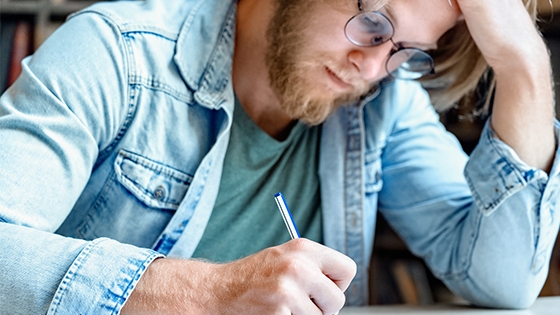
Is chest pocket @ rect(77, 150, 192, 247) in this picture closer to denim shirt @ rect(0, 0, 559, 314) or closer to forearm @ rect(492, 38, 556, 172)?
denim shirt @ rect(0, 0, 559, 314)

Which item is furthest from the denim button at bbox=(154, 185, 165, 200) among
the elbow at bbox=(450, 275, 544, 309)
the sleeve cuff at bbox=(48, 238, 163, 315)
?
the elbow at bbox=(450, 275, 544, 309)

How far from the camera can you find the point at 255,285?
0.70m

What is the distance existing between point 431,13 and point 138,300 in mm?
695

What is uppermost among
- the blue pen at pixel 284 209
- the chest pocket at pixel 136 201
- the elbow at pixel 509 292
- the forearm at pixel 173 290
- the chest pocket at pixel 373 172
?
the blue pen at pixel 284 209

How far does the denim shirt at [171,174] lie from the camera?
0.76 metres

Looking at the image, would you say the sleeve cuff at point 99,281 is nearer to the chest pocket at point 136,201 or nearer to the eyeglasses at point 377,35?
the chest pocket at point 136,201

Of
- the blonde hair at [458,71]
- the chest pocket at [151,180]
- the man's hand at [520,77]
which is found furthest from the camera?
the blonde hair at [458,71]

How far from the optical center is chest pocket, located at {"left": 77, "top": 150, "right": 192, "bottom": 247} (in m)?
1.00

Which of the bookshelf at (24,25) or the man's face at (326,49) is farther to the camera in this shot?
the bookshelf at (24,25)

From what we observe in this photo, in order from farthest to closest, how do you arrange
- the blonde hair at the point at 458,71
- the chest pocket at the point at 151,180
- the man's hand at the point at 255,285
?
the blonde hair at the point at 458,71 → the chest pocket at the point at 151,180 → the man's hand at the point at 255,285

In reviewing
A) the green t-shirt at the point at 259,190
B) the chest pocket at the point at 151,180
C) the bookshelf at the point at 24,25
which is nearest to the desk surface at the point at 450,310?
the green t-shirt at the point at 259,190

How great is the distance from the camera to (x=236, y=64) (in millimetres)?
1203

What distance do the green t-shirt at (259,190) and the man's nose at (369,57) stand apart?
220 millimetres

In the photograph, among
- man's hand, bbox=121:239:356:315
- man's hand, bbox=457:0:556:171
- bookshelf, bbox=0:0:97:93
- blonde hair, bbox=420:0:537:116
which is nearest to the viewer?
man's hand, bbox=121:239:356:315
